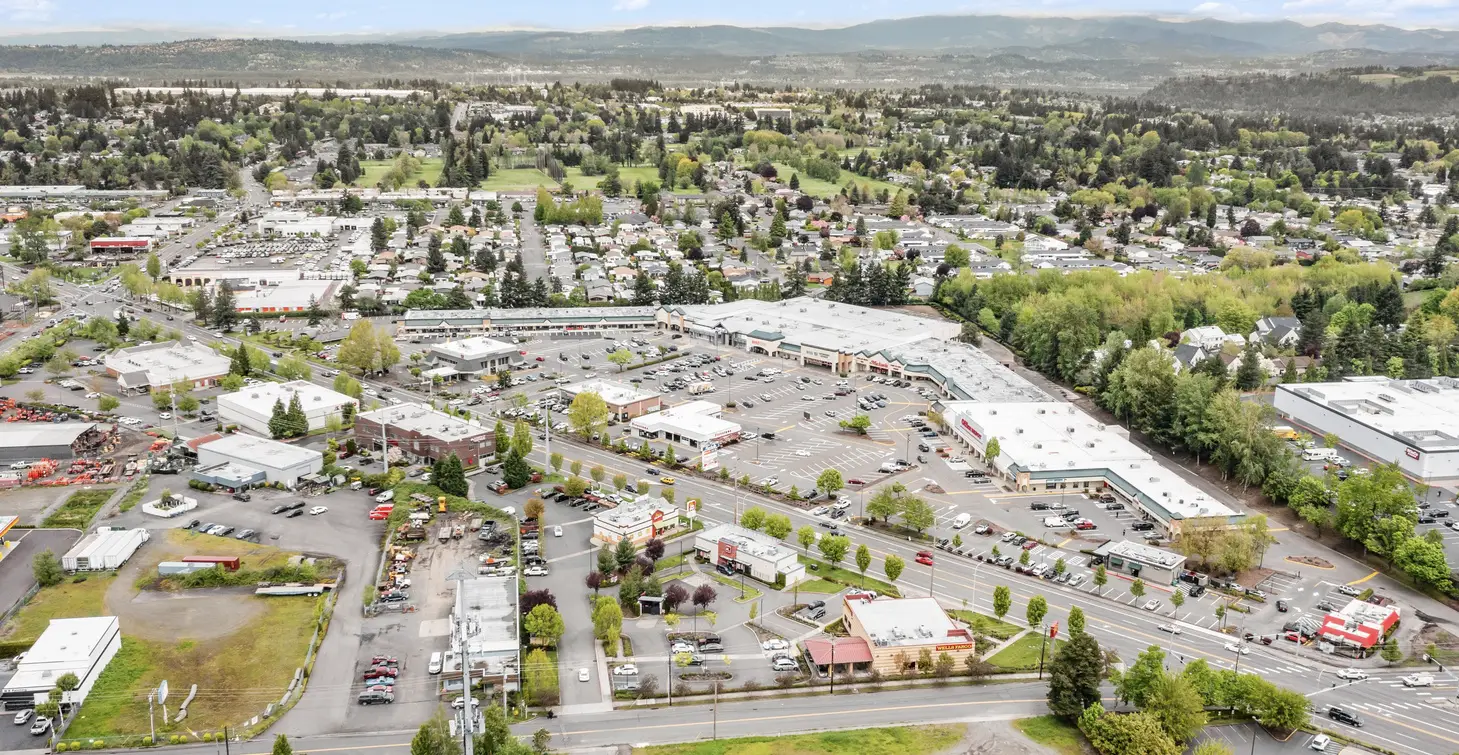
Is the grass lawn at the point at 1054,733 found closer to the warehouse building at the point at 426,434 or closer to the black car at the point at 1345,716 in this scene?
the black car at the point at 1345,716

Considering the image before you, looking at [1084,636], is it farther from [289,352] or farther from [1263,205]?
[1263,205]

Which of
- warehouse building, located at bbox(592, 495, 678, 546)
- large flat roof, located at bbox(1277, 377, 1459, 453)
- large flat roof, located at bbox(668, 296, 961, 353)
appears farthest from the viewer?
large flat roof, located at bbox(668, 296, 961, 353)

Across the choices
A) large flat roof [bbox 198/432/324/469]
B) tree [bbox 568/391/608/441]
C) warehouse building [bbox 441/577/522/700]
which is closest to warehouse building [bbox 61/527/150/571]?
large flat roof [bbox 198/432/324/469]

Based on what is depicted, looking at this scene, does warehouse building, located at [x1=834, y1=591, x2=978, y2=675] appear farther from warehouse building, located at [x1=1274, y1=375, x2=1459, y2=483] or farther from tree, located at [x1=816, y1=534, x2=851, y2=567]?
warehouse building, located at [x1=1274, y1=375, x2=1459, y2=483]

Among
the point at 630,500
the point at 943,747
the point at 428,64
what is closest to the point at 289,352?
the point at 630,500

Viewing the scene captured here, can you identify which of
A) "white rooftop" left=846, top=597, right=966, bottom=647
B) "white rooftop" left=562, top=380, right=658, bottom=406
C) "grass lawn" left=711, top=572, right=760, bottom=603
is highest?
"white rooftop" left=562, top=380, right=658, bottom=406

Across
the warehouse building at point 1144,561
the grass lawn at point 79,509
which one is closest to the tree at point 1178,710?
the warehouse building at point 1144,561
